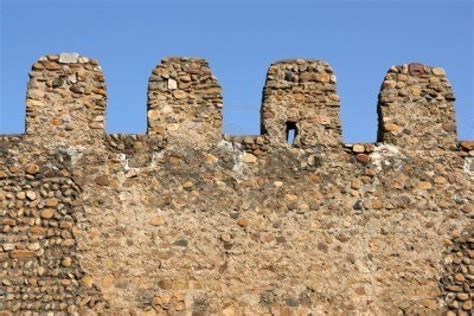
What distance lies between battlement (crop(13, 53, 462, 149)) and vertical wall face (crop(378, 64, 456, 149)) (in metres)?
0.01

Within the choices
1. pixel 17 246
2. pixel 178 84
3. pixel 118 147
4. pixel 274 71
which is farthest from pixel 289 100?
pixel 17 246

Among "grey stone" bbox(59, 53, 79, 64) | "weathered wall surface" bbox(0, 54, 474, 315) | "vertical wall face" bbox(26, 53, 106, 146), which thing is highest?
"grey stone" bbox(59, 53, 79, 64)

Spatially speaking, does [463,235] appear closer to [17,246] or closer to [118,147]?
[118,147]

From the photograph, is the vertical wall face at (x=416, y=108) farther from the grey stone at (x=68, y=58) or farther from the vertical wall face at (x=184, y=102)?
the grey stone at (x=68, y=58)

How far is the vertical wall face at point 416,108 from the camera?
29.1ft

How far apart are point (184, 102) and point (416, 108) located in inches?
111

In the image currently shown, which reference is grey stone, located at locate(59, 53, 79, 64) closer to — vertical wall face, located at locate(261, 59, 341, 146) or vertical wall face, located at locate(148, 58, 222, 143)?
vertical wall face, located at locate(148, 58, 222, 143)

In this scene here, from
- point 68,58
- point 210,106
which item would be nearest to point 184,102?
point 210,106

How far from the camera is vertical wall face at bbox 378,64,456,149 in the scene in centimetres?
888

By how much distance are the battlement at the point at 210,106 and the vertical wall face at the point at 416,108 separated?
Answer: 12mm

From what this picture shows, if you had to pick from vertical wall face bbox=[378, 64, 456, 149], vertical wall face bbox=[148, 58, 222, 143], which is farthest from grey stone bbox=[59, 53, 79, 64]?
vertical wall face bbox=[378, 64, 456, 149]

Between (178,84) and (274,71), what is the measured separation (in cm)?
117

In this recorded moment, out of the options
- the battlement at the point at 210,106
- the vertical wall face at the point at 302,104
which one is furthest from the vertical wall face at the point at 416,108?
the vertical wall face at the point at 302,104

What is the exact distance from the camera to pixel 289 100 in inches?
348
